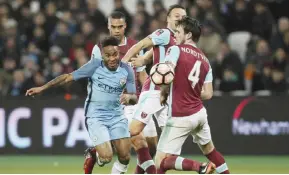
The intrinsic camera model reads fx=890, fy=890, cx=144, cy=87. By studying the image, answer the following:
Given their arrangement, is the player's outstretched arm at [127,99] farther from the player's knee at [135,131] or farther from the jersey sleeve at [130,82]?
the player's knee at [135,131]

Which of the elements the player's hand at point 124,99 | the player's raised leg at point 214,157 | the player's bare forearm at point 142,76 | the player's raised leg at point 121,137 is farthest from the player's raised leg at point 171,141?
the player's bare forearm at point 142,76

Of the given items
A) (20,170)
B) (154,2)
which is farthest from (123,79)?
(154,2)

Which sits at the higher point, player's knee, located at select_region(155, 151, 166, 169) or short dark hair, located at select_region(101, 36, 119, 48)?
short dark hair, located at select_region(101, 36, 119, 48)

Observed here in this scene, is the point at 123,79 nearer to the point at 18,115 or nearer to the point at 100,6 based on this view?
the point at 18,115

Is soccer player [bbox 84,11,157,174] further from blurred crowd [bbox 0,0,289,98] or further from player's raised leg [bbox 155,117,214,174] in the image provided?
blurred crowd [bbox 0,0,289,98]

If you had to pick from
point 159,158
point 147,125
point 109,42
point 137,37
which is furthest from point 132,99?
point 137,37

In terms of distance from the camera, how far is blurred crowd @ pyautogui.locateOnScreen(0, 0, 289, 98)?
16.9 meters

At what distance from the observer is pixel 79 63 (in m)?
17.0

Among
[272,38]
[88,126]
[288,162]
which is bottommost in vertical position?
[288,162]

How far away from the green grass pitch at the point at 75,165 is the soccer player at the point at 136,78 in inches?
59.5

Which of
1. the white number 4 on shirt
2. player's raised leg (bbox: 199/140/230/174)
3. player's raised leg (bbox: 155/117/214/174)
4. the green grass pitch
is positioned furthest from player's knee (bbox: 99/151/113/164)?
the green grass pitch

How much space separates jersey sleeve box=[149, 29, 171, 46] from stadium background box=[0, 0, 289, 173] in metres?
2.96

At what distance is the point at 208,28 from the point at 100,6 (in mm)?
3024

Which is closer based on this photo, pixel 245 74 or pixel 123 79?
pixel 123 79
